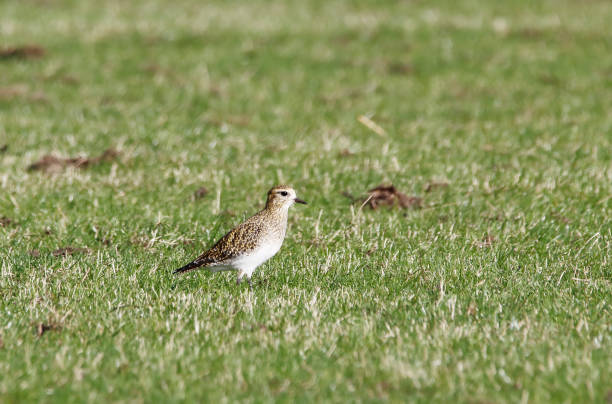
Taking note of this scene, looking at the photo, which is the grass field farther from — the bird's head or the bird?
the bird's head

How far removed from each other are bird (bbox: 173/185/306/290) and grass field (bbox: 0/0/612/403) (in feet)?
0.97

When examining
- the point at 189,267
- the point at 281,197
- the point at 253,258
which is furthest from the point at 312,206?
the point at 189,267

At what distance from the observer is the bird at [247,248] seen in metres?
8.82

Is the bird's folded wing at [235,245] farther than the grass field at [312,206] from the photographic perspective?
Yes

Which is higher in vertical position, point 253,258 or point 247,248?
point 247,248

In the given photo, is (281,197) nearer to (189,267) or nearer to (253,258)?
(253,258)

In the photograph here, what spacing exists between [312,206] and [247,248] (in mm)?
3141

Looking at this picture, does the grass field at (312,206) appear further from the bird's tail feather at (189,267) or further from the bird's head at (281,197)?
the bird's head at (281,197)

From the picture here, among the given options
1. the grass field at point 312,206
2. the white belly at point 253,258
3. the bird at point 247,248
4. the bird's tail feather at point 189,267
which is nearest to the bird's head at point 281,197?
the bird at point 247,248

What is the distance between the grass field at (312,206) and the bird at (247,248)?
0.97 ft

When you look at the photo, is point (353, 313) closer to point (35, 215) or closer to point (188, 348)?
point (188, 348)

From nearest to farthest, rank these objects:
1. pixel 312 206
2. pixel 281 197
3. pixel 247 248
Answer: pixel 247 248, pixel 281 197, pixel 312 206

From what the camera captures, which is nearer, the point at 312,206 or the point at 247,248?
the point at 247,248

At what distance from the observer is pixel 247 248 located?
880 centimetres
